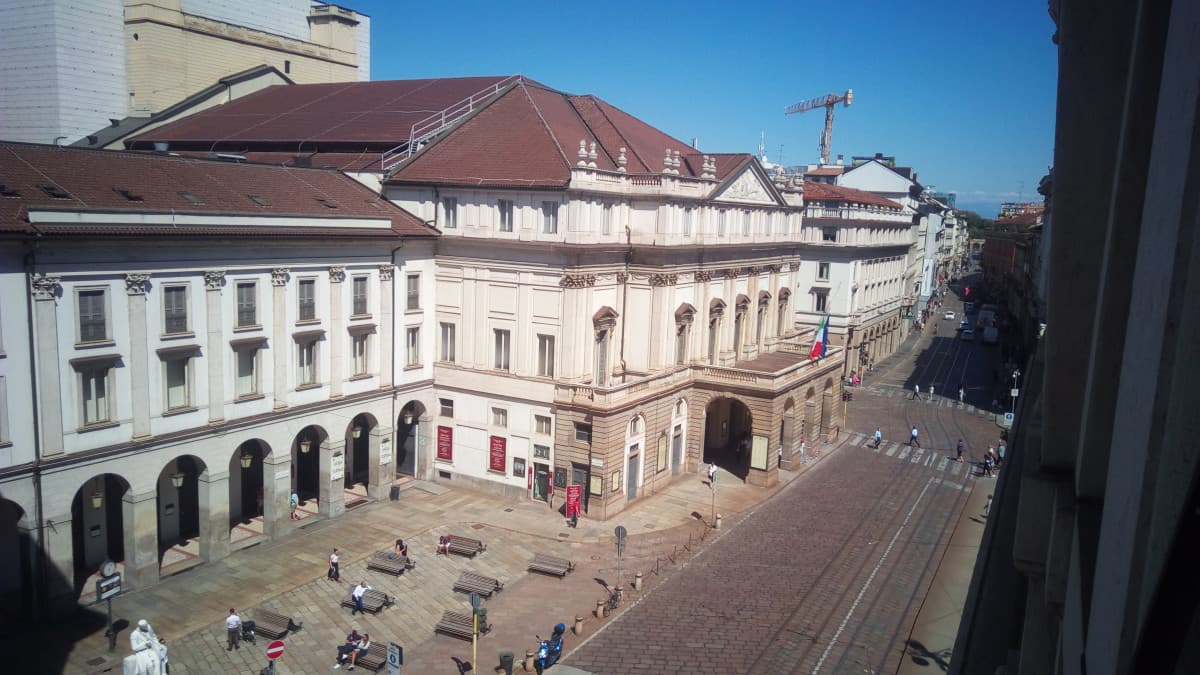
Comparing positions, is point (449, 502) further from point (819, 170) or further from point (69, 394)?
point (819, 170)

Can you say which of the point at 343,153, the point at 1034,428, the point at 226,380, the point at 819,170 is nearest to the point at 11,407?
the point at 226,380

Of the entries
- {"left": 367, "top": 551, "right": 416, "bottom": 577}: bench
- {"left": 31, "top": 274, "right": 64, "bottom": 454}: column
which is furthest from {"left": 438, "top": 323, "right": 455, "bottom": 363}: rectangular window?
{"left": 31, "top": 274, "right": 64, "bottom": 454}: column

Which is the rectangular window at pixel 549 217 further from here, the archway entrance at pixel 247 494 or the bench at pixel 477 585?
the bench at pixel 477 585

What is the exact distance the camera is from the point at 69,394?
3062cm

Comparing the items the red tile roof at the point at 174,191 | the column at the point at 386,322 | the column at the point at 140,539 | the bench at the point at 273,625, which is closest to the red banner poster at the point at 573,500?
the column at the point at 386,322

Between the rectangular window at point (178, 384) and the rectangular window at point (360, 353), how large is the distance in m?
8.97

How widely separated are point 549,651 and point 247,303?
20129mm

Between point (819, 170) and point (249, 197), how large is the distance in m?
111

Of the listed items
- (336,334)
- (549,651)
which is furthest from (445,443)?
(549,651)

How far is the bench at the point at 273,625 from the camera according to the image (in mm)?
29812

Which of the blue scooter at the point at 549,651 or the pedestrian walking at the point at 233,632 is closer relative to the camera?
the blue scooter at the point at 549,651

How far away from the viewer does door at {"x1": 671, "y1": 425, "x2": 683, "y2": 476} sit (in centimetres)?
5025

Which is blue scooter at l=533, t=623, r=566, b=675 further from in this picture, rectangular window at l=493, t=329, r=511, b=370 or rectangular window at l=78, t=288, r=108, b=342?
rectangular window at l=78, t=288, r=108, b=342

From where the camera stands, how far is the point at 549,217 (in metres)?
43.5
